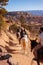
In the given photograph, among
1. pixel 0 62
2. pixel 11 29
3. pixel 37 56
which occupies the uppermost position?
pixel 37 56

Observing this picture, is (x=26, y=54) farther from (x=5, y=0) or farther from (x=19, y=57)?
(x=5, y=0)

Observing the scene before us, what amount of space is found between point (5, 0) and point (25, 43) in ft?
32.0

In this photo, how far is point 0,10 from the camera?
86.4 ft

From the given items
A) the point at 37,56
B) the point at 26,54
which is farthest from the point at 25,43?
the point at 37,56

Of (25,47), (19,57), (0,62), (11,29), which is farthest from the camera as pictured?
(11,29)

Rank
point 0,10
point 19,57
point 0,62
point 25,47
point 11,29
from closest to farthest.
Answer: point 0,62, point 19,57, point 25,47, point 0,10, point 11,29

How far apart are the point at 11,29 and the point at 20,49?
24.1 metres

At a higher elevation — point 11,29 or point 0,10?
point 0,10

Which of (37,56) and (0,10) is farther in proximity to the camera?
(0,10)

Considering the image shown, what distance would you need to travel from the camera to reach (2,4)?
87.1ft

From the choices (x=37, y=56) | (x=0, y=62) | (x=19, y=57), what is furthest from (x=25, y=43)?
(x=37, y=56)

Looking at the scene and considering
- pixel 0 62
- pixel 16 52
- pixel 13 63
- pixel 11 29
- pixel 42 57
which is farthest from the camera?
pixel 11 29

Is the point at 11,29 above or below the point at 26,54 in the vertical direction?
below

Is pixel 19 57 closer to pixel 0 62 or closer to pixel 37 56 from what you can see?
pixel 0 62
